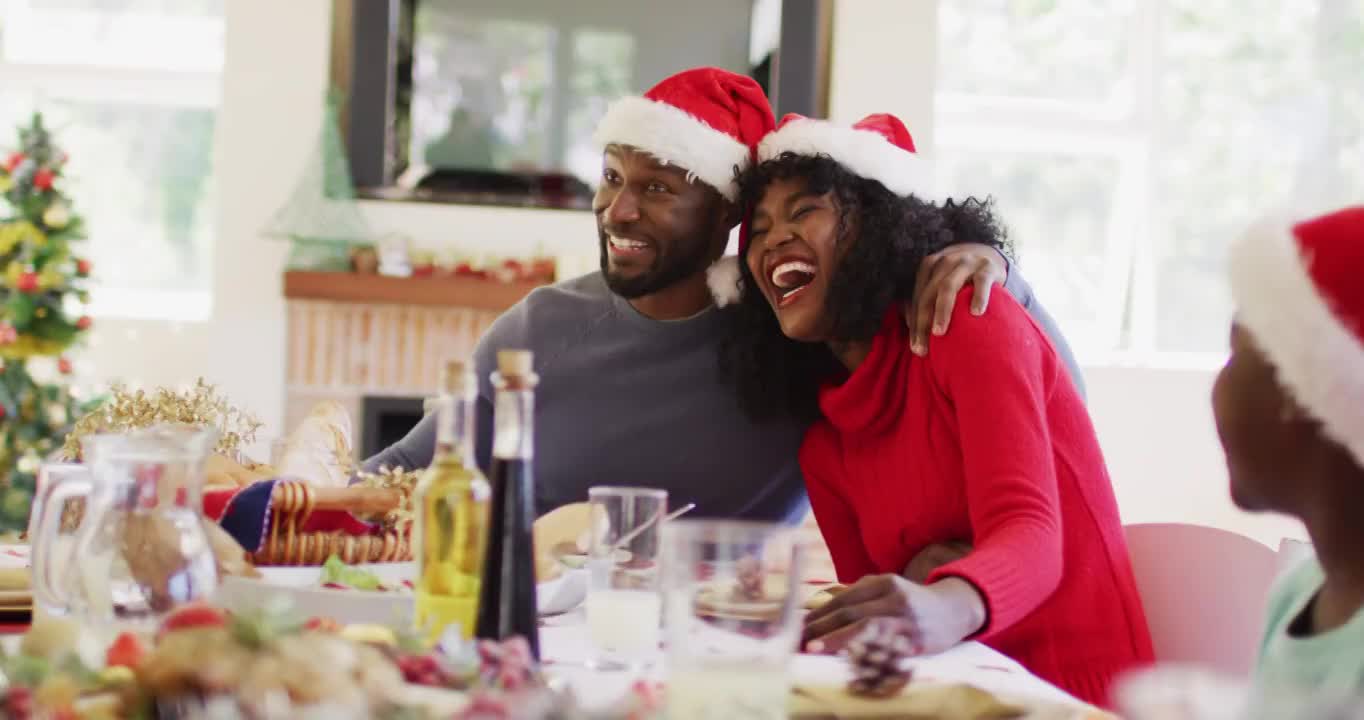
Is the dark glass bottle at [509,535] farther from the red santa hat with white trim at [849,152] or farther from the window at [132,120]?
the window at [132,120]

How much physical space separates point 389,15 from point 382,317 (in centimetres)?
94

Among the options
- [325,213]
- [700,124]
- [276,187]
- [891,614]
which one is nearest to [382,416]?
[325,213]

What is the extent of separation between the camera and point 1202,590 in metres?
1.57

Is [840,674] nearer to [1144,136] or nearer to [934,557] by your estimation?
[934,557]

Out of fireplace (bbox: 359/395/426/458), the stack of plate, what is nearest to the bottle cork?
the stack of plate

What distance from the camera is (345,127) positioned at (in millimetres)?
4164

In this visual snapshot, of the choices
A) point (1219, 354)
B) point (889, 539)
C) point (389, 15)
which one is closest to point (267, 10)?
point (389, 15)

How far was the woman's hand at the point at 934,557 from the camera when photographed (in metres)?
1.56

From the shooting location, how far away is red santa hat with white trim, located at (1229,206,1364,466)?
848mm

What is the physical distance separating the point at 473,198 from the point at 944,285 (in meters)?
2.82

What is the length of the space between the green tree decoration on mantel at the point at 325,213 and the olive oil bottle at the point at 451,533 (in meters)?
3.26

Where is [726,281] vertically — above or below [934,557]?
above

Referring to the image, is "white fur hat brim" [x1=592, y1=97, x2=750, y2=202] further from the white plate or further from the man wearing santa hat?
the white plate

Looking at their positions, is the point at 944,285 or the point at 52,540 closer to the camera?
the point at 52,540
